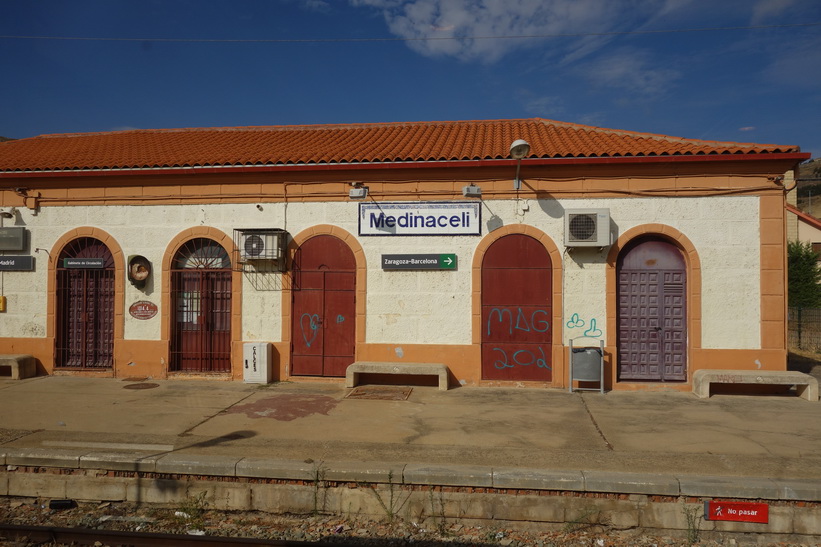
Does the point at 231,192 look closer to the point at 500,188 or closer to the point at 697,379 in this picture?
the point at 500,188

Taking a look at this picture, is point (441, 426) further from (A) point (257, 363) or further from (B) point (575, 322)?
(A) point (257, 363)

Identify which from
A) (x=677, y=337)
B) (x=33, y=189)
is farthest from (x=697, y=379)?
(x=33, y=189)

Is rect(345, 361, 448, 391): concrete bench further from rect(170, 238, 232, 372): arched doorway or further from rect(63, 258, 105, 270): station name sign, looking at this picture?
rect(63, 258, 105, 270): station name sign

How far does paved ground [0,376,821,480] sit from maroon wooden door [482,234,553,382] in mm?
512

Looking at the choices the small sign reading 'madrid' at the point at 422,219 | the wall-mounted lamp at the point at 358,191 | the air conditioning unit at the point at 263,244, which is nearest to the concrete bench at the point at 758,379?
the small sign reading 'madrid' at the point at 422,219

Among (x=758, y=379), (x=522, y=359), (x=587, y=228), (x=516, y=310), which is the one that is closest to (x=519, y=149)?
(x=587, y=228)

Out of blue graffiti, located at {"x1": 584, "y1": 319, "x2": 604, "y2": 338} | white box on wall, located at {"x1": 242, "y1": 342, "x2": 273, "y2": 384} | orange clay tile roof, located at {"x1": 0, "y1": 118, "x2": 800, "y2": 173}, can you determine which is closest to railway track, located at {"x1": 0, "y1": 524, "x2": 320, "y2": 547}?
white box on wall, located at {"x1": 242, "y1": 342, "x2": 273, "y2": 384}

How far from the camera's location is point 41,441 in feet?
18.9

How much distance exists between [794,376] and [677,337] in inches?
67.2

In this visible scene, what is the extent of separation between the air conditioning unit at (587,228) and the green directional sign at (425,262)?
2003 mm

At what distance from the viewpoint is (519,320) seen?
8633 millimetres

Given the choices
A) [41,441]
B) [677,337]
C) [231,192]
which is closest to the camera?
[41,441]

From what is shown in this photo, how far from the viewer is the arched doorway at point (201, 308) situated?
9.31 metres

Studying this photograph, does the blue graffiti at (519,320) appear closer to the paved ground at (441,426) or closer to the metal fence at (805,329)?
the paved ground at (441,426)
